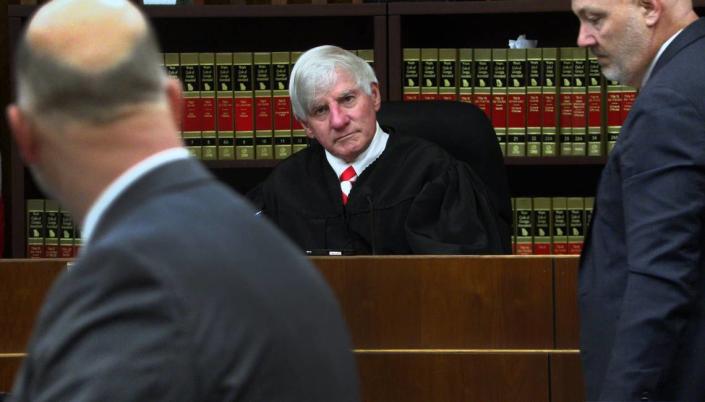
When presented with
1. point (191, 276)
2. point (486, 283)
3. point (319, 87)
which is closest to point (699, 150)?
point (486, 283)

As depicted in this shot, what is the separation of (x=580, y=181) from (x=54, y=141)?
3.80 m

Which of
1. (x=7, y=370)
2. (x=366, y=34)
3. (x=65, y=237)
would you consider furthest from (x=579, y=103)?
(x=7, y=370)

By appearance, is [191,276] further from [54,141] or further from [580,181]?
[580,181]

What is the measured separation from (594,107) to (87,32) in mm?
3496

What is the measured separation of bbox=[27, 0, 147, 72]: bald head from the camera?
3.43ft

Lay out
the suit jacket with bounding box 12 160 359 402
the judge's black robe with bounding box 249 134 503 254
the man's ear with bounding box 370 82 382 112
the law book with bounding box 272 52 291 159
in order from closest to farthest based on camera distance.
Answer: the suit jacket with bounding box 12 160 359 402 < the judge's black robe with bounding box 249 134 503 254 < the man's ear with bounding box 370 82 382 112 < the law book with bounding box 272 52 291 159

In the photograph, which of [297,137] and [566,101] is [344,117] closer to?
[297,137]

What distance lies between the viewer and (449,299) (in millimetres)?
2803

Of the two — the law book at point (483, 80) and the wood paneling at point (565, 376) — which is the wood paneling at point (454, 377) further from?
the law book at point (483, 80)

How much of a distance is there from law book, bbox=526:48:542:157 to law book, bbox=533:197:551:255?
0.15 meters

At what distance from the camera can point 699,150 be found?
2164 mm

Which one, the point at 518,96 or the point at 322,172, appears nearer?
the point at 322,172

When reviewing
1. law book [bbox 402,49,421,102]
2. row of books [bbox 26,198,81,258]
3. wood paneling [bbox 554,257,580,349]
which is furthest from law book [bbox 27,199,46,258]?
wood paneling [bbox 554,257,580,349]

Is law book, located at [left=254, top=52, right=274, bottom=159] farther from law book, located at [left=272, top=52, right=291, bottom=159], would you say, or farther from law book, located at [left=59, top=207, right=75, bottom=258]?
law book, located at [left=59, top=207, right=75, bottom=258]
